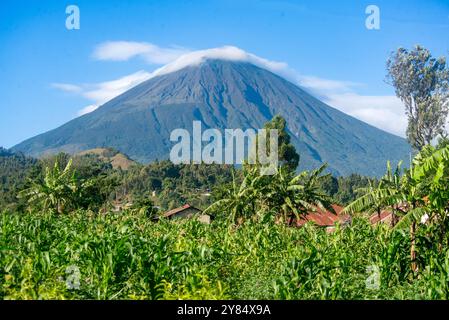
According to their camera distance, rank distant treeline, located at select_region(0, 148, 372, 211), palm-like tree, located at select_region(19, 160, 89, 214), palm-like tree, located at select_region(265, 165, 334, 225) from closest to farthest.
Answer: palm-like tree, located at select_region(265, 165, 334, 225)
palm-like tree, located at select_region(19, 160, 89, 214)
distant treeline, located at select_region(0, 148, 372, 211)

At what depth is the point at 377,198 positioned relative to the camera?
12188mm

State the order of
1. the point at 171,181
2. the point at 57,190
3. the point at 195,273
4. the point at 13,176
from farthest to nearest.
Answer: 1. the point at 13,176
2. the point at 171,181
3. the point at 57,190
4. the point at 195,273

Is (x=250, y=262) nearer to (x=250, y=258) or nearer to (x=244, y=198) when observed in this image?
(x=250, y=258)

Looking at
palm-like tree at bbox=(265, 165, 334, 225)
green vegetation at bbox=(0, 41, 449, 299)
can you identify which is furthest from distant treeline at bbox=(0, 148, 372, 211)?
green vegetation at bbox=(0, 41, 449, 299)

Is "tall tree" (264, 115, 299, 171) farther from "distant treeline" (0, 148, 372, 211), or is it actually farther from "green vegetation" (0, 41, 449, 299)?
"green vegetation" (0, 41, 449, 299)

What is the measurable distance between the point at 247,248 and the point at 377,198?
108 inches

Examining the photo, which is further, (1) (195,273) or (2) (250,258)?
(2) (250,258)

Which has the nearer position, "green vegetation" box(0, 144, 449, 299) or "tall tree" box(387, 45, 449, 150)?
"green vegetation" box(0, 144, 449, 299)

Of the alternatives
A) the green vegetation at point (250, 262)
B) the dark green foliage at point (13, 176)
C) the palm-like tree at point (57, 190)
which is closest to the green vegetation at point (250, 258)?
the green vegetation at point (250, 262)

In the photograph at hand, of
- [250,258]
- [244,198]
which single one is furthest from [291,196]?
[250,258]

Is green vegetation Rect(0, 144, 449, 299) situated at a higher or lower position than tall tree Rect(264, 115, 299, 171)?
lower

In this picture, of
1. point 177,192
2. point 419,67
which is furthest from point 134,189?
point 419,67

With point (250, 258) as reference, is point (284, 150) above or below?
above
